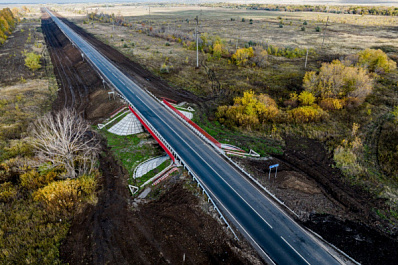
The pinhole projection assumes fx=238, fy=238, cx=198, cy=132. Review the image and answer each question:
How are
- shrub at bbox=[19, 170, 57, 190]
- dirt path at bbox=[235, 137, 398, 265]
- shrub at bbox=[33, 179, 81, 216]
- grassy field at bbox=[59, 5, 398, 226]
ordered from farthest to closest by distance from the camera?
grassy field at bbox=[59, 5, 398, 226] < shrub at bbox=[19, 170, 57, 190] < shrub at bbox=[33, 179, 81, 216] < dirt path at bbox=[235, 137, 398, 265]

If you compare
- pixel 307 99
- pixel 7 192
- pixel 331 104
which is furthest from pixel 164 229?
pixel 331 104

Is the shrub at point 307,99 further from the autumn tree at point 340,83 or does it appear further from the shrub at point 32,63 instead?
the shrub at point 32,63

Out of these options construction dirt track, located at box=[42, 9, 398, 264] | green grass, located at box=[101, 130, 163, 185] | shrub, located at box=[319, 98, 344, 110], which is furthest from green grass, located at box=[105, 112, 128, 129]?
shrub, located at box=[319, 98, 344, 110]

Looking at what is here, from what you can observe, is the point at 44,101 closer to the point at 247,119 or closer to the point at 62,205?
the point at 62,205

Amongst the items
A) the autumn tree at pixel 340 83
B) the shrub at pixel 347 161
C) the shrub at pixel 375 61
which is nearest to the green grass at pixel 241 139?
the shrub at pixel 347 161

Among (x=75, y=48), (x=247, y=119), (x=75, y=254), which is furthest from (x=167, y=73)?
(x=75, y=254)

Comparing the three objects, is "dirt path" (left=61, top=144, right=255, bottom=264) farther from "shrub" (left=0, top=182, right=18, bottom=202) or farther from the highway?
"shrub" (left=0, top=182, right=18, bottom=202)
